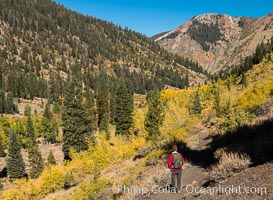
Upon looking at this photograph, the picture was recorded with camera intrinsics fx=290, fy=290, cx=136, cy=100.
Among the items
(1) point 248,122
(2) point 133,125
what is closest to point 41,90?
(2) point 133,125

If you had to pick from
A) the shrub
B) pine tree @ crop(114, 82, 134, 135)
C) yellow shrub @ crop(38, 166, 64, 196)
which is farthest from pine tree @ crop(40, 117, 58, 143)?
the shrub

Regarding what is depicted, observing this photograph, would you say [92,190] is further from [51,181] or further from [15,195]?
[15,195]

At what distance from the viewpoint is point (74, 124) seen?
162 feet

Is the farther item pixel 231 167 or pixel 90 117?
pixel 90 117

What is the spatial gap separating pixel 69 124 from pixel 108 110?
43202 mm

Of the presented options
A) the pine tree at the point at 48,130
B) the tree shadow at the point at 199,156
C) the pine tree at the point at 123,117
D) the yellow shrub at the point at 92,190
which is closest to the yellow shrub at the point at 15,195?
the yellow shrub at the point at 92,190

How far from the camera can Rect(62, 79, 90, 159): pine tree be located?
49281 mm

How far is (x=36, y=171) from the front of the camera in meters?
51.4

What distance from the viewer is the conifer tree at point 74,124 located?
1940 inches

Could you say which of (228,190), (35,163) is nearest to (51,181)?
(228,190)

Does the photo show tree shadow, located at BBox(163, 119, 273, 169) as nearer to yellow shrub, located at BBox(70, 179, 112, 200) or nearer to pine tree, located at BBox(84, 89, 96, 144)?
yellow shrub, located at BBox(70, 179, 112, 200)

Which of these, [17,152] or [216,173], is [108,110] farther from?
[216,173]

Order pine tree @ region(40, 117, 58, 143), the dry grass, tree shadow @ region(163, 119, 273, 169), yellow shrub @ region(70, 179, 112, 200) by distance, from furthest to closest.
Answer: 1. pine tree @ region(40, 117, 58, 143)
2. yellow shrub @ region(70, 179, 112, 200)
3. tree shadow @ region(163, 119, 273, 169)
4. the dry grass

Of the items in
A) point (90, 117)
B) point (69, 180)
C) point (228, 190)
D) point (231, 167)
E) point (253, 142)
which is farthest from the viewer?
point (90, 117)
